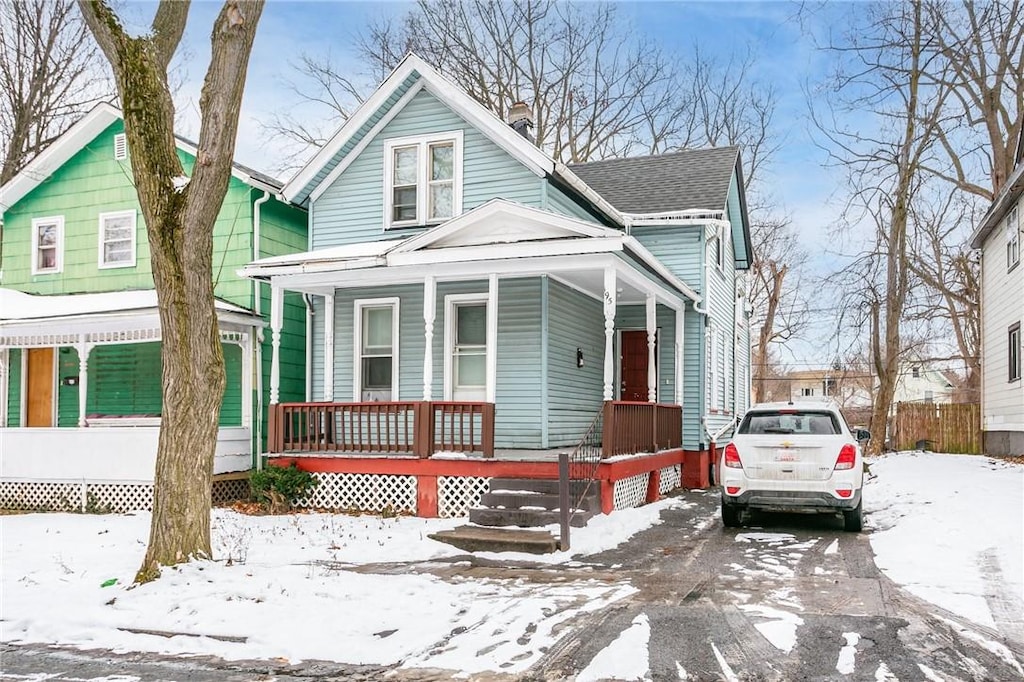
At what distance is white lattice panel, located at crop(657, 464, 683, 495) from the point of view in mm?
14259

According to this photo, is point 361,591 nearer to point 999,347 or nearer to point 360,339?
point 360,339

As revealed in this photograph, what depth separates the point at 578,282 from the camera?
45.5 ft

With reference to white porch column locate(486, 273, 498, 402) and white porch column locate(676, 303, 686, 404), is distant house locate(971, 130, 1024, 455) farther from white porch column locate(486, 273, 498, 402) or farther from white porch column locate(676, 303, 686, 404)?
white porch column locate(486, 273, 498, 402)

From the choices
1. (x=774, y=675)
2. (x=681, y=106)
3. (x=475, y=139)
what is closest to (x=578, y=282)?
(x=475, y=139)

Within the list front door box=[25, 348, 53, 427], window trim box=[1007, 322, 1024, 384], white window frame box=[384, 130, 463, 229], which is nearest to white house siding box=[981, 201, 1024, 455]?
window trim box=[1007, 322, 1024, 384]

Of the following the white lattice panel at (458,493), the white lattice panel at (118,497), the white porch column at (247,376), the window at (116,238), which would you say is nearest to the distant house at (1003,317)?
the white lattice panel at (458,493)

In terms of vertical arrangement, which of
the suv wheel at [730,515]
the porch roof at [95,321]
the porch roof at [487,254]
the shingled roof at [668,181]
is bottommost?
the suv wheel at [730,515]

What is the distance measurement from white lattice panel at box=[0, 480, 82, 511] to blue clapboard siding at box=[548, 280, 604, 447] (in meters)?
8.12

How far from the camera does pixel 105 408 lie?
16.2 m

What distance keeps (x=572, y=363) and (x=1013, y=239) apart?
37.9 ft

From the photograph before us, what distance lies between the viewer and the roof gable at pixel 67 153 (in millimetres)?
15541

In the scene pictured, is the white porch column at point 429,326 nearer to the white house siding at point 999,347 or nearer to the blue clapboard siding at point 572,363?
the blue clapboard siding at point 572,363

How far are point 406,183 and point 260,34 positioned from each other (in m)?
6.22

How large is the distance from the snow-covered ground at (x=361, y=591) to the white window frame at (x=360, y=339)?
326 cm
